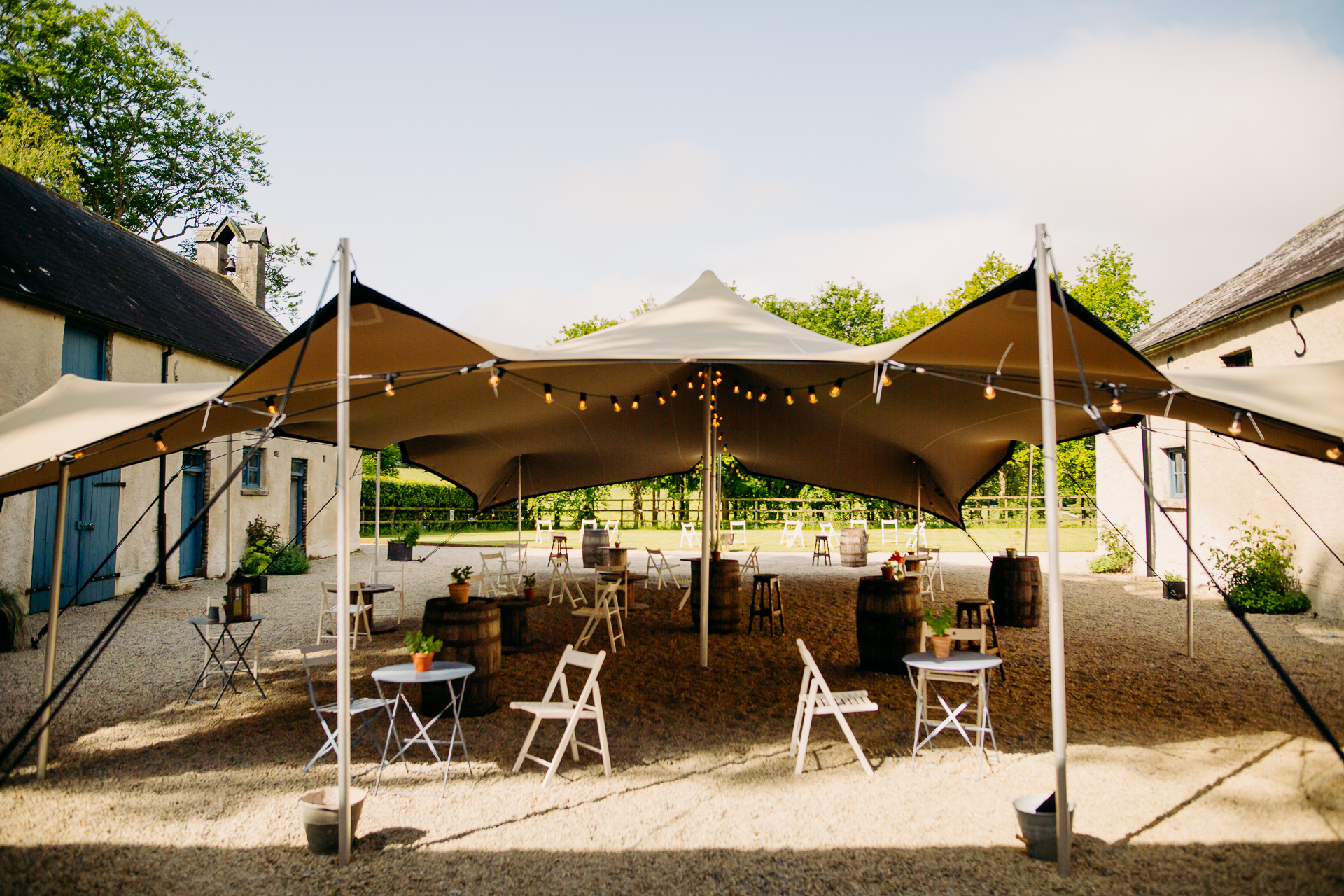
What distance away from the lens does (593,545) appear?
55.8 feet

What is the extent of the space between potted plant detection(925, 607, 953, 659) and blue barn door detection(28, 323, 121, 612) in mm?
9526

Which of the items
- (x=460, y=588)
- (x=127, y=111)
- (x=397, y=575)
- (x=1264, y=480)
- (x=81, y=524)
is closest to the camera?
(x=460, y=588)

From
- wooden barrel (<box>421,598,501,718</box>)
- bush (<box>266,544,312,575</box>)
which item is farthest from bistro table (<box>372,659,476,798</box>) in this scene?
bush (<box>266,544,312,575</box>)

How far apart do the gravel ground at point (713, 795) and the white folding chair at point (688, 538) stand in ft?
43.5

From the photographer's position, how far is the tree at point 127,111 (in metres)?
18.1

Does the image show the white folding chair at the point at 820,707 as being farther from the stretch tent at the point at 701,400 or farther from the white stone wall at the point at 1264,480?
the white stone wall at the point at 1264,480

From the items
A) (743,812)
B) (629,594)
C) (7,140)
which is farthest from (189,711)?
(7,140)

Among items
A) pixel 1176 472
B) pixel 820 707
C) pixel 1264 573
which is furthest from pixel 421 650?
pixel 1176 472

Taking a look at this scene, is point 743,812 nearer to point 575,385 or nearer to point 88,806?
point 88,806

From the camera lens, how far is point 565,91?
22.1 feet

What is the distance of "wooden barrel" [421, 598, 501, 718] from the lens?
5195 millimetres

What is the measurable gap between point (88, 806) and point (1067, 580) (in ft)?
43.4

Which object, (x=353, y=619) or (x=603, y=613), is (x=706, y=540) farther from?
(x=353, y=619)

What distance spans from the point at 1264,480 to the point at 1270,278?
2837mm
